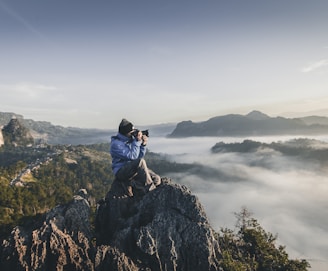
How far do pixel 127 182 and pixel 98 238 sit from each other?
518 cm

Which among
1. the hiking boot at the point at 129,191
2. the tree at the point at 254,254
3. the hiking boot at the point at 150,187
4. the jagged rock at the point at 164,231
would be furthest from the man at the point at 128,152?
the tree at the point at 254,254

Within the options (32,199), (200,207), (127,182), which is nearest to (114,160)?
(127,182)

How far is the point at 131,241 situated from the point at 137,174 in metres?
4.88

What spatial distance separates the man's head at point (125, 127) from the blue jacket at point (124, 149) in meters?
0.38

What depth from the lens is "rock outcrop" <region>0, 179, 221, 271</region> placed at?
62.4 feet

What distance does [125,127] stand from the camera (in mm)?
20734

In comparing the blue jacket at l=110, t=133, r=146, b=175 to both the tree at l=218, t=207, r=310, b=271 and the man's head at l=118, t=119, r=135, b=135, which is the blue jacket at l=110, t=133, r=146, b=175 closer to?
the man's head at l=118, t=119, r=135, b=135

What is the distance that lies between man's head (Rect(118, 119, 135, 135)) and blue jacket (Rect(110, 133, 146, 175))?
38 centimetres

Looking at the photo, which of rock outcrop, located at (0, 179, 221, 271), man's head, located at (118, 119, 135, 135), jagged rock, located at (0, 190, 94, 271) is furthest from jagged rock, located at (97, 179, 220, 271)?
man's head, located at (118, 119, 135, 135)

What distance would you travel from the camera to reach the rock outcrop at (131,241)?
62.4 feet

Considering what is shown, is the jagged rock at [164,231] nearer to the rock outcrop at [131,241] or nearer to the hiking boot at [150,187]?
the rock outcrop at [131,241]

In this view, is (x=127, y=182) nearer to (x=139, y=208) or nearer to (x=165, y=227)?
(x=139, y=208)

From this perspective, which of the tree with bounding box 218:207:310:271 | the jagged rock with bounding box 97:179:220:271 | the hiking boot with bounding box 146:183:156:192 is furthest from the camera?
the tree with bounding box 218:207:310:271

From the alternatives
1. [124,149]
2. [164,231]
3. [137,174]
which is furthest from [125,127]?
[164,231]
